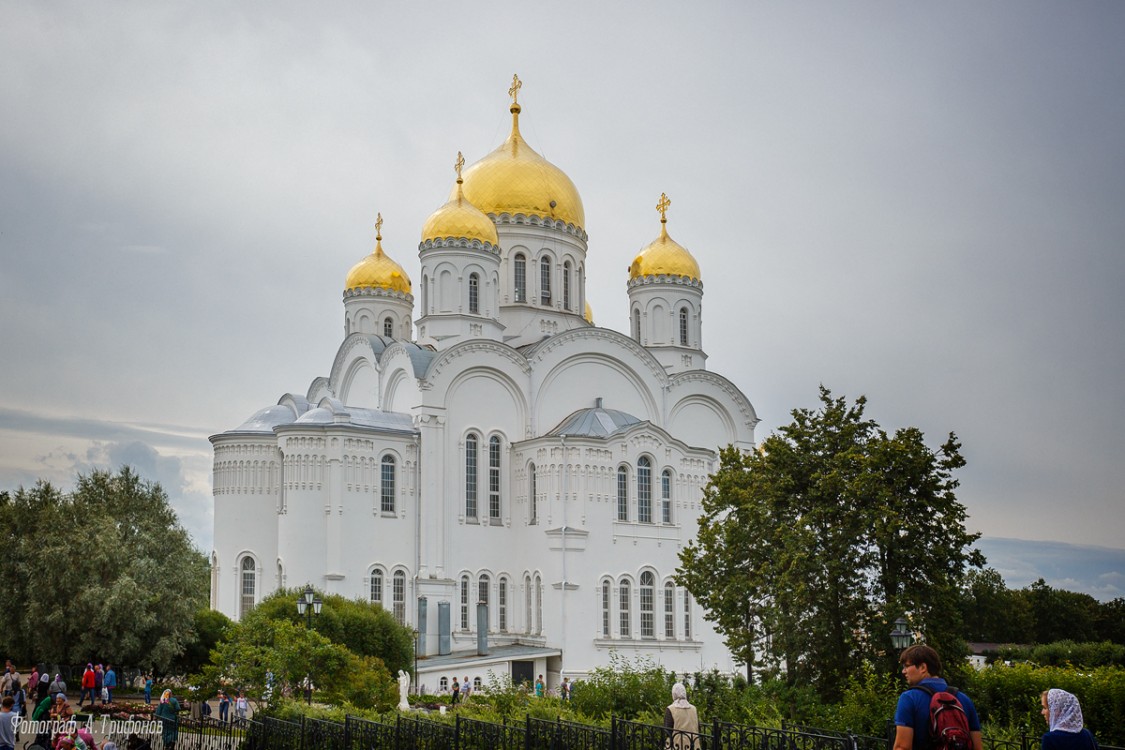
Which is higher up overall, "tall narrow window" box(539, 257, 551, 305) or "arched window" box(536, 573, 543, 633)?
"tall narrow window" box(539, 257, 551, 305)

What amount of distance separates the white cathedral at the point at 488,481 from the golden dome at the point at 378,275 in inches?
130

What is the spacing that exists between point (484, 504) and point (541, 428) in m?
3.60

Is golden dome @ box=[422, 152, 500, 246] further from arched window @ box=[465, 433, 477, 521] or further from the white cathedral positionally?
arched window @ box=[465, 433, 477, 521]

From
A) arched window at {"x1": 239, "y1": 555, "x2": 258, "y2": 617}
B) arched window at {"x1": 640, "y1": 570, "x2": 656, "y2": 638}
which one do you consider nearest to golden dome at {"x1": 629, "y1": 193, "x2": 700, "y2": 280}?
arched window at {"x1": 640, "y1": 570, "x2": 656, "y2": 638}

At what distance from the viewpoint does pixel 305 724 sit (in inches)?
578

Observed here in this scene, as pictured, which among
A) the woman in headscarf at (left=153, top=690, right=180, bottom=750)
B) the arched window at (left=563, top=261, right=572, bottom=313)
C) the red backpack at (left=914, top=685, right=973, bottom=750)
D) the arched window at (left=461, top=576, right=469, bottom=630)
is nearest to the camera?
the red backpack at (left=914, top=685, right=973, bottom=750)

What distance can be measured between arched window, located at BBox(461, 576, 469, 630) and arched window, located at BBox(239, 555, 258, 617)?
6799mm

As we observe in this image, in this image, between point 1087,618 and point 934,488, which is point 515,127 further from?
point 1087,618

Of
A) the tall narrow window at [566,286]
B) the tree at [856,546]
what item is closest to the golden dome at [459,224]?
the tall narrow window at [566,286]

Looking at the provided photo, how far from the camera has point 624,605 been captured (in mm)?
37750

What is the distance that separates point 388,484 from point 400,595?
3.57m

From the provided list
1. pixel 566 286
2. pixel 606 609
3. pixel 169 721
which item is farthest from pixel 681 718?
pixel 566 286

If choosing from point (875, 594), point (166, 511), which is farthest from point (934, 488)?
point (166, 511)

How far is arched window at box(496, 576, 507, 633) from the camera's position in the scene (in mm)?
38000
